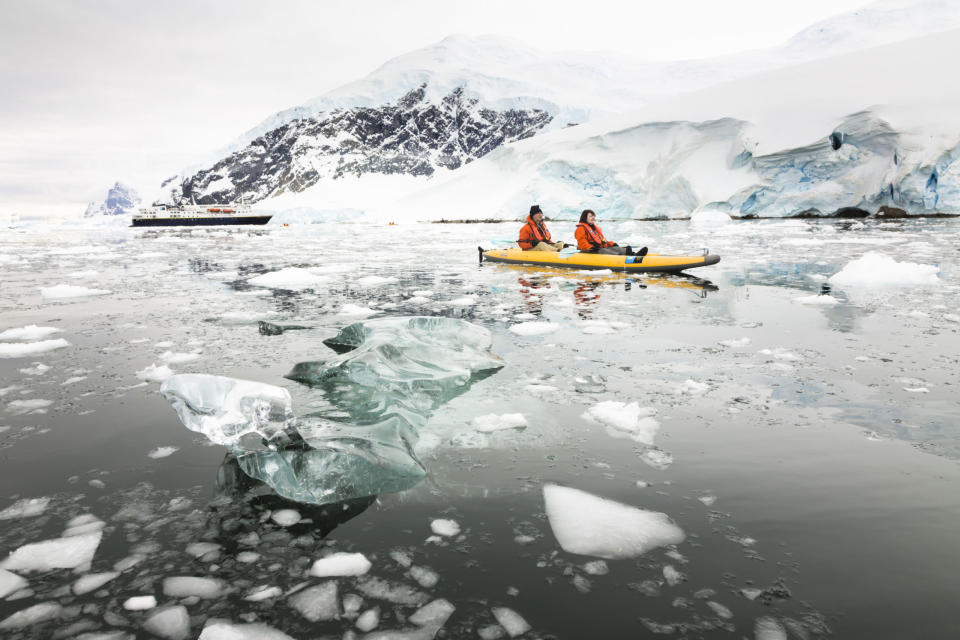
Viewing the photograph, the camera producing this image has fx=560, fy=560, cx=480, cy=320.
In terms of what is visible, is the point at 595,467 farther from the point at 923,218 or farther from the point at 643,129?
the point at 643,129

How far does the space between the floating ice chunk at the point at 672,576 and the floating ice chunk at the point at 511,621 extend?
0.51 metres

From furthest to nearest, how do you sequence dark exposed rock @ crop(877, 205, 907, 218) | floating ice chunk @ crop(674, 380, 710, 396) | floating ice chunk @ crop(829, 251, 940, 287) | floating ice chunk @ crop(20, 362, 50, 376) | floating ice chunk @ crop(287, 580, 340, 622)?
dark exposed rock @ crop(877, 205, 907, 218), floating ice chunk @ crop(829, 251, 940, 287), floating ice chunk @ crop(20, 362, 50, 376), floating ice chunk @ crop(674, 380, 710, 396), floating ice chunk @ crop(287, 580, 340, 622)

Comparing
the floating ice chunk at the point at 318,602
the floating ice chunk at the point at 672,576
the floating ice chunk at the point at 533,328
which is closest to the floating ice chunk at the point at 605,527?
the floating ice chunk at the point at 672,576

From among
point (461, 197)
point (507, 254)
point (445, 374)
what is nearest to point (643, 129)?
point (461, 197)

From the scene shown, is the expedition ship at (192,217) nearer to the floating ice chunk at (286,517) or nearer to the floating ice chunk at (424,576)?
the floating ice chunk at (286,517)

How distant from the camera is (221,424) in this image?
7.61 feet

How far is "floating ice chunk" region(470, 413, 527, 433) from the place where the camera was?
2994 mm

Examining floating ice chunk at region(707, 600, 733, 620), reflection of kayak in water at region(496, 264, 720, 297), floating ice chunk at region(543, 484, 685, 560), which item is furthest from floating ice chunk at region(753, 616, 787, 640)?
reflection of kayak in water at region(496, 264, 720, 297)

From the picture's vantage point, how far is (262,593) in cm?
172

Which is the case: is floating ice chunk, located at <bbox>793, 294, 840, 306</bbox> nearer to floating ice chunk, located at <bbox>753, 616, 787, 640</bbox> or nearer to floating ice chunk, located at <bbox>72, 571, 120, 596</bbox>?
floating ice chunk, located at <bbox>753, 616, 787, 640</bbox>

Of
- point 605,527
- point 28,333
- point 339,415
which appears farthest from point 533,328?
point 28,333

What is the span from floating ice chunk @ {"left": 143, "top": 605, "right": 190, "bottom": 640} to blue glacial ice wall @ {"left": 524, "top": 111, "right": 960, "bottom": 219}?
31.1 meters

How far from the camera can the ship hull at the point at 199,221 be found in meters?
54.6

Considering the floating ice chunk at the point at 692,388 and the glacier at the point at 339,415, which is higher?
the glacier at the point at 339,415
